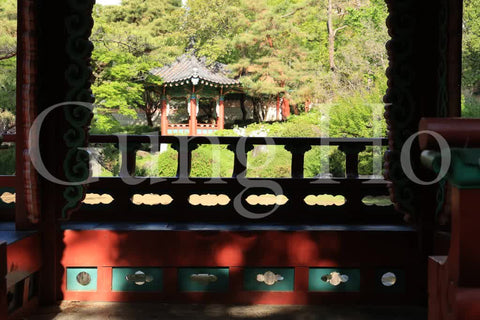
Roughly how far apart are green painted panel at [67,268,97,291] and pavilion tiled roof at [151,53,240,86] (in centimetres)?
1695

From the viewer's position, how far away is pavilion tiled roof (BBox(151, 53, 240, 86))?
19.6 metres

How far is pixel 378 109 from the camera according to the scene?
1198 cm

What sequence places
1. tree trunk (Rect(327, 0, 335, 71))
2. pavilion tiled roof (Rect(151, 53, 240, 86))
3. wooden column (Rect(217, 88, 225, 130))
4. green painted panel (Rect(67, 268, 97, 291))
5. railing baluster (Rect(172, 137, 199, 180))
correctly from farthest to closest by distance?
wooden column (Rect(217, 88, 225, 130)), pavilion tiled roof (Rect(151, 53, 240, 86)), tree trunk (Rect(327, 0, 335, 71)), railing baluster (Rect(172, 137, 199, 180)), green painted panel (Rect(67, 268, 97, 291))

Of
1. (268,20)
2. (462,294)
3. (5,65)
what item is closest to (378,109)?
(5,65)

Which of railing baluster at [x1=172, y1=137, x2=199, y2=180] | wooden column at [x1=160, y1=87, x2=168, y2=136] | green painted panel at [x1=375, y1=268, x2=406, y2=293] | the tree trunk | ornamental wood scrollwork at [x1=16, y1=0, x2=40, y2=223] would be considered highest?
the tree trunk

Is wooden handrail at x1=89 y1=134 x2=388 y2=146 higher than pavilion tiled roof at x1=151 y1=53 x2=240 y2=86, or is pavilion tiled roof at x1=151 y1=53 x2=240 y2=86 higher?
pavilion tiled roof at x1=151 y1=53 x2=240 y2=86

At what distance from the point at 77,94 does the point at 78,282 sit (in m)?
1.03

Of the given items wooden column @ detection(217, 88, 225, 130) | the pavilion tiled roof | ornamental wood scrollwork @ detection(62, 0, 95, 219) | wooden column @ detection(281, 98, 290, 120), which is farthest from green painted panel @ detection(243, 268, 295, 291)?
wooden column @ detection(217, 88, 225, 130)

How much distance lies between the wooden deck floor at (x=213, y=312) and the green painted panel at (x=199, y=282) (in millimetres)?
96

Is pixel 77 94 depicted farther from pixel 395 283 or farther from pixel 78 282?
pixel 395 283

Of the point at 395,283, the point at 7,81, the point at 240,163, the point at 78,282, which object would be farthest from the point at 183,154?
the point at 7,81

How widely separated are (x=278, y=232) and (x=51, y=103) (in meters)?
1.39

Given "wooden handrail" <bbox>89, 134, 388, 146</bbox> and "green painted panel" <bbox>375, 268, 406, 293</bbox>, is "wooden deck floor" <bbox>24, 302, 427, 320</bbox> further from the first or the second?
"wooden handrail" <bbox>89, 134, 388, 146</bbox>

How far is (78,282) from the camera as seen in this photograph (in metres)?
2.97
